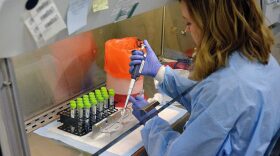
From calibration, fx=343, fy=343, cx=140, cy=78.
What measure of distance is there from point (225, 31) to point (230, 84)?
176 mm

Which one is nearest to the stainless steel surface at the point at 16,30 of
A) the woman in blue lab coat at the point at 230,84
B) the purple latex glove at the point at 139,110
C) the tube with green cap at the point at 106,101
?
the woman in blue lab coat at the point at 230,84

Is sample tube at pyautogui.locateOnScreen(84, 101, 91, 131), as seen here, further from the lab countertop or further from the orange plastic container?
the orange plastic container

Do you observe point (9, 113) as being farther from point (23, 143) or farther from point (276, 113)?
point (276, 113)

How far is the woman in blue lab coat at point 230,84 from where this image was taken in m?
1.06

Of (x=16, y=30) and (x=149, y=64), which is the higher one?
(x=16, y=30)

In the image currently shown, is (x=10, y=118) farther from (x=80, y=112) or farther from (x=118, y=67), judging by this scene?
(x=118, y=67)

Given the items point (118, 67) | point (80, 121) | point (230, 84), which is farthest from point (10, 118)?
point (118, 67)

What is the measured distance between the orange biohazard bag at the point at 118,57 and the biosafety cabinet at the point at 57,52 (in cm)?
11

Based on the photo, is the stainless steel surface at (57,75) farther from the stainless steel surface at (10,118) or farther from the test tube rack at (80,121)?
the stainless steel surface at (10,118)

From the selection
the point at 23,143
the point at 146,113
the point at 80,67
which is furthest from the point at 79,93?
the point at 23,143

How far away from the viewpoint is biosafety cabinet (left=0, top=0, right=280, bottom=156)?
848mm

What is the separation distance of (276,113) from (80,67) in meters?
0.96

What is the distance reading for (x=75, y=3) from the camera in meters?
0.95

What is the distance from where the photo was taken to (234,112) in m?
1.06
